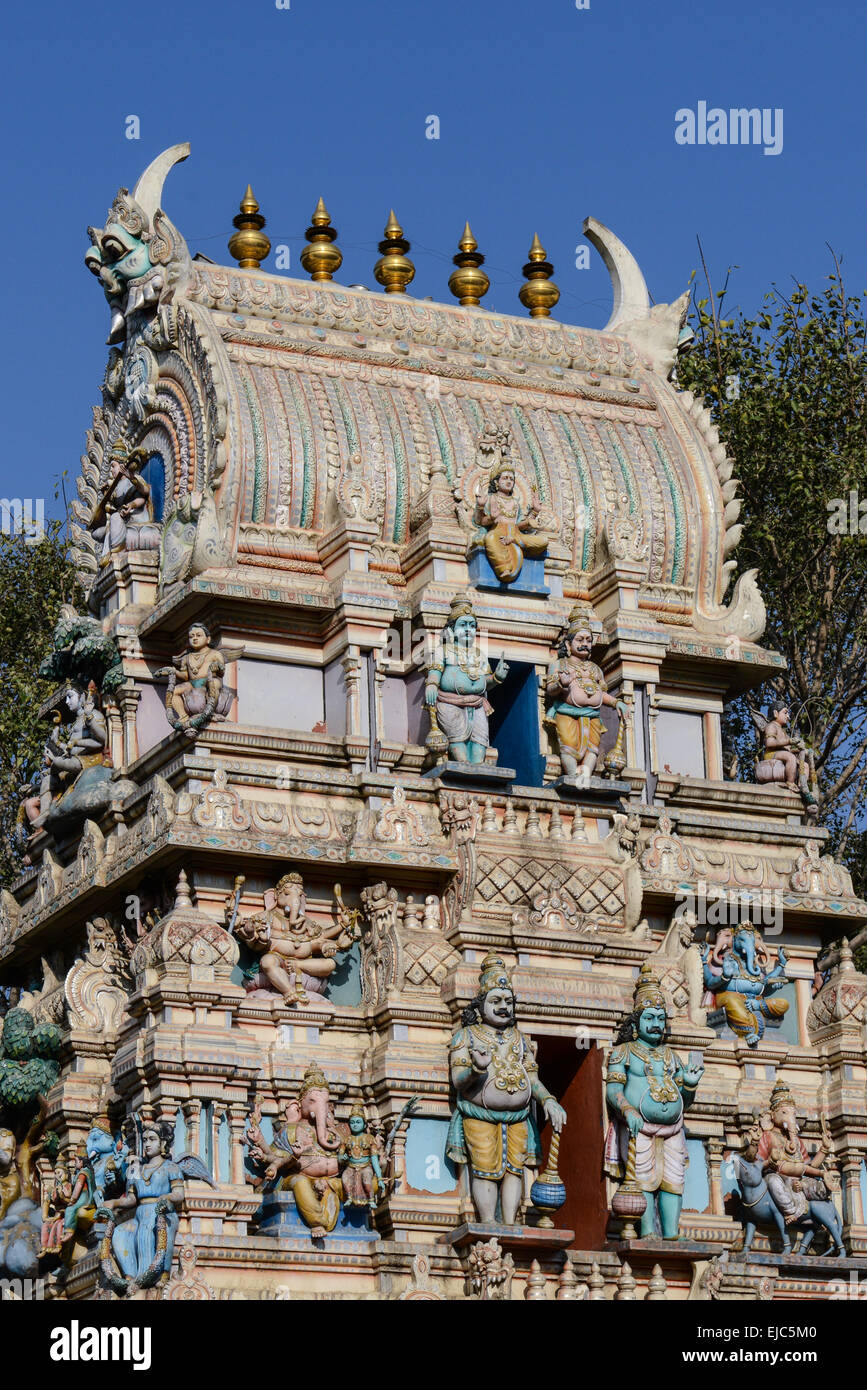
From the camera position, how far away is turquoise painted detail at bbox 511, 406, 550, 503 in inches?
1358

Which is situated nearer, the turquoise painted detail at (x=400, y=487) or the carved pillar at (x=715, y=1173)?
the carved pillar at (x=715, y=1173)

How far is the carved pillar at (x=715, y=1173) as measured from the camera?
30672 mm

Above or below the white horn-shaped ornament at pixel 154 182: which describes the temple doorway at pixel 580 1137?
below

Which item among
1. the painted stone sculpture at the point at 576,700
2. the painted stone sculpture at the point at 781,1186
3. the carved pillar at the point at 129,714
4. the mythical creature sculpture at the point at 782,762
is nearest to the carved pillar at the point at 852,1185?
the painted stone sculpture at the point at 781,1186

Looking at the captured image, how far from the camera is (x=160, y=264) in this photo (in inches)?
1366

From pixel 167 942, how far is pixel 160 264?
941cm

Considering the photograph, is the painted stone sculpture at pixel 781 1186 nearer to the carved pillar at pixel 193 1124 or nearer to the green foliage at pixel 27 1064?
the carved pillar at pixel 193 1124

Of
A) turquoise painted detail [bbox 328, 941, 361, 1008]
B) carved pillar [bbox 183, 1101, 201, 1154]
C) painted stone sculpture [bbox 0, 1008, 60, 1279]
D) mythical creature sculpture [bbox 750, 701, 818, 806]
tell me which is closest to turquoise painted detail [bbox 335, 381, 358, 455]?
mythical creature sculpture [bbox 750, 701, 818, 806]

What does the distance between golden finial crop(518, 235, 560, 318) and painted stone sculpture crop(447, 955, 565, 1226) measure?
11579mm

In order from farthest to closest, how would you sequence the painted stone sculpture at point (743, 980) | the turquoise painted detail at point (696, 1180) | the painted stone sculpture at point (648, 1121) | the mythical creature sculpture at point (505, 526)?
the mythical creature sculpture at point (505, 526) < the painted stone sculpture at point (743, 980) < the turquoise painted detail at point (696, 1180) < the painted stone sculpture at point (648, 1121)

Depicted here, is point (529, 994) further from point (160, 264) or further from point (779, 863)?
point (160, 264)

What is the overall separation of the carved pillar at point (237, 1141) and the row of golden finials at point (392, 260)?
11609 mm

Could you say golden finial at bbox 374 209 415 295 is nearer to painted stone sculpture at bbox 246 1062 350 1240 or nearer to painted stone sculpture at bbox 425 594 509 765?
painted stone sculpture at bbox 425 594 509 765
